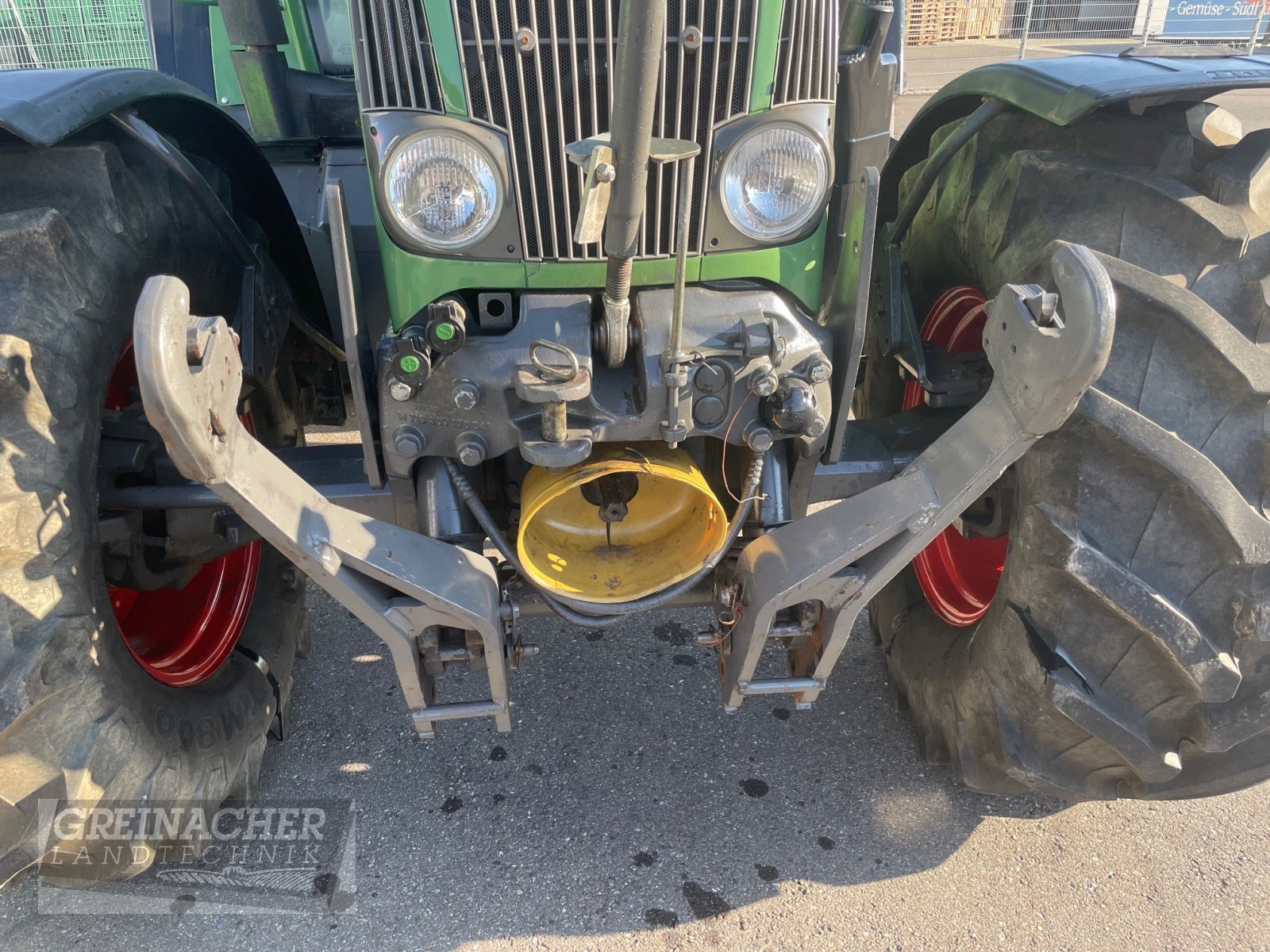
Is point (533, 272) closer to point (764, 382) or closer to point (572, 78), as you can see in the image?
point (572, 78)

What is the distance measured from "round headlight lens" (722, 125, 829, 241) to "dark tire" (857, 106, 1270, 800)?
476 mm

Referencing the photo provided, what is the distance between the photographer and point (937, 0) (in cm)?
1576

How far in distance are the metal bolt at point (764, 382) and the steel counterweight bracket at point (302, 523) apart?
65 centimetres

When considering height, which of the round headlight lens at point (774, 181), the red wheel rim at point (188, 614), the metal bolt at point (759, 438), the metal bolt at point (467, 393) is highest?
the round headlight lens at point (774, 181)

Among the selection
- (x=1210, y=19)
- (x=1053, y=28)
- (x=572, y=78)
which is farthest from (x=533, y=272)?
(x=1053, y=28)

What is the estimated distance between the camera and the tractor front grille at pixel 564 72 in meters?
1.54

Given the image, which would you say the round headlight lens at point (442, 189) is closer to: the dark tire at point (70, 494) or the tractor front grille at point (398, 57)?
the tractor front grille at point (398, 57)

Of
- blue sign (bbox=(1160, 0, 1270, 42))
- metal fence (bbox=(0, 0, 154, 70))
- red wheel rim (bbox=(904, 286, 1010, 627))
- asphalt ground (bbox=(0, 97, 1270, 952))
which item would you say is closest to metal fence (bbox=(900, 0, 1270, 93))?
blue sign (bbox=(1160, 0, 1270, 42))

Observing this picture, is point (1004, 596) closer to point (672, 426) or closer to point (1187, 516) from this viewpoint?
point (1187, 516)

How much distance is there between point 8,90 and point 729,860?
223cm

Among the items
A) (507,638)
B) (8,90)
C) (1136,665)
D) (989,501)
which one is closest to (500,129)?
(8,90)

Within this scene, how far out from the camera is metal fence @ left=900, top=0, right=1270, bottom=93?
45.6ft

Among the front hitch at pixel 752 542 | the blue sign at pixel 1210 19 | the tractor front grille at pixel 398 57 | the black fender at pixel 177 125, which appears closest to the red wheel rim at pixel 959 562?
the front hitch at pixel 752 542

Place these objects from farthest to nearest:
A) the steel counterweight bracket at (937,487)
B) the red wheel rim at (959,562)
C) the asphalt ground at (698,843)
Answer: the red wheel rim at (959,562), the asphalt ground at (698,843), the steel counterweight bracket at (937,487)
